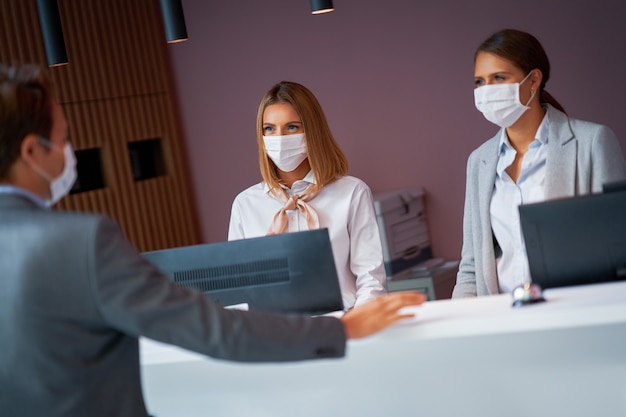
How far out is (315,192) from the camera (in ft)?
11.5

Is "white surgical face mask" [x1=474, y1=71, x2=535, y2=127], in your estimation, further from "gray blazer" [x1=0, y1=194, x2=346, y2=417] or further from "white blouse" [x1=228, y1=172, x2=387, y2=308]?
"gray blazer" [x1=0, y1=194, x2=346, y2=417]

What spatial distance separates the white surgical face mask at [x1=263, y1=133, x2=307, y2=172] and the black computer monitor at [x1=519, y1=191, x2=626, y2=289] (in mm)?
1386

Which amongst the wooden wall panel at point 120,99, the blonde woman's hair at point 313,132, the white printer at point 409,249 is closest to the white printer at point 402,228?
the white printer at point 409,249

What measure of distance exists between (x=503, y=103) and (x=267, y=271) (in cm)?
113

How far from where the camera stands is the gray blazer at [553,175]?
2955mm

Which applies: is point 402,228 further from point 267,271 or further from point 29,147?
point 29,147

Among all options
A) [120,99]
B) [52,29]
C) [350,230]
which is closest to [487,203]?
[350,230]

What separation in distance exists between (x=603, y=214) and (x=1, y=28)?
4205 mm

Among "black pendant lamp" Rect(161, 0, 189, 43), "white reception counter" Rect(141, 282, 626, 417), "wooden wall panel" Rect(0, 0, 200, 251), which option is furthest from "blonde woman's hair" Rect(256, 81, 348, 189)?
"wooden wall panel" Rect(0, 0, 200, 251)

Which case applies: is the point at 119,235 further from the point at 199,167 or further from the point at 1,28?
the point at 199,167

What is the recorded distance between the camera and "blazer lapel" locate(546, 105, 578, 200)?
298cm

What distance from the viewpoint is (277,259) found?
262 cm

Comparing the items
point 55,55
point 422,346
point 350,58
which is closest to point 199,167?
point 350,58

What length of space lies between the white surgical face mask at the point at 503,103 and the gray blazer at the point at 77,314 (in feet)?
5.53
